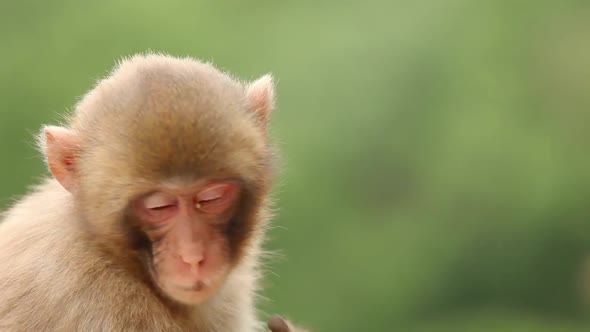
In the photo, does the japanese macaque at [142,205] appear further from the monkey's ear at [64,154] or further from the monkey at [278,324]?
the monkey at [278,324]

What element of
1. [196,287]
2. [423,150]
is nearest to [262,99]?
[196,287]

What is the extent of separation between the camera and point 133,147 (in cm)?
293

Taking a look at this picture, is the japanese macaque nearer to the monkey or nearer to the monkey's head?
the monkey's head

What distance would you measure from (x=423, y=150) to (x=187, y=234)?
3.08 m

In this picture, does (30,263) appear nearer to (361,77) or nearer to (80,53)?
(80,53)

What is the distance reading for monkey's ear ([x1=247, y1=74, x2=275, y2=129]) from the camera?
3356 mm

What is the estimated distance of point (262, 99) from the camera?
3.42 meters

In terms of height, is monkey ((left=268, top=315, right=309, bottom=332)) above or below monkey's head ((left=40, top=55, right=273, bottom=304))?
below

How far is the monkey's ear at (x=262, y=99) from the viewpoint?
A: 3356 millimetres

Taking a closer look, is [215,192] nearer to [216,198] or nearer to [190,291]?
[216,198]

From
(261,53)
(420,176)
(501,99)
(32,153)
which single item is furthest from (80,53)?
(501,99)

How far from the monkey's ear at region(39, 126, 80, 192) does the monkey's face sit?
0.27m

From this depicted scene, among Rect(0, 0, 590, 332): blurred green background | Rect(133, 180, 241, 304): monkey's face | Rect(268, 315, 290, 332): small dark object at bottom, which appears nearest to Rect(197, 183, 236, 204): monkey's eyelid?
Rect(133, 180, 241, 304): monkey's face

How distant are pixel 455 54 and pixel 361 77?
587 mm
